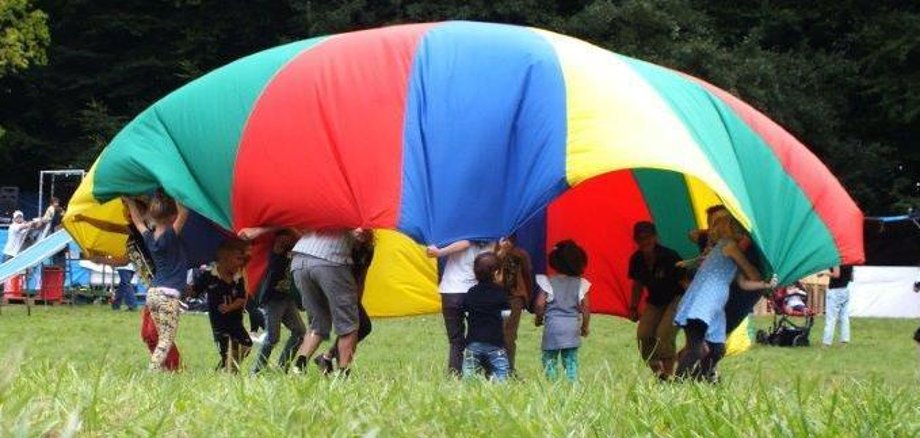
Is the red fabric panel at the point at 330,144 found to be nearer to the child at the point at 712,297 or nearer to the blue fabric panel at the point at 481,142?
the blue fabric panel at the point at 481,142

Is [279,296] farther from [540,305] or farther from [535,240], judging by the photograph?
[535,240]

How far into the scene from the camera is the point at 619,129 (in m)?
9.29

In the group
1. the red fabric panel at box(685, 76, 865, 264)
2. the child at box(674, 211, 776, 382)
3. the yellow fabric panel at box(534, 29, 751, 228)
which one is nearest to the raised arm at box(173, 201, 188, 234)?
the yellow fabric panel at box(534, 29, 751, 228)

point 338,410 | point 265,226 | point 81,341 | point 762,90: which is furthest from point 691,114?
point 762,90

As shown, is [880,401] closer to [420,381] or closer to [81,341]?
[420,381]

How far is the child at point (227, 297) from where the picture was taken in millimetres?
10914

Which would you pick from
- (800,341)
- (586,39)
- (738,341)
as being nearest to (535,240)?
(738,341)

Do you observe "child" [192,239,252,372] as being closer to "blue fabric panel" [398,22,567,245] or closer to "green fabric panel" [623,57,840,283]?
"blue fabric panel" [398,22,567,245]

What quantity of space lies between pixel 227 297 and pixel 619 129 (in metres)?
3.35

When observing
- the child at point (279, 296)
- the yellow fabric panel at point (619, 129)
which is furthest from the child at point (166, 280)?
the yellow fabric panel at point (619, 129)

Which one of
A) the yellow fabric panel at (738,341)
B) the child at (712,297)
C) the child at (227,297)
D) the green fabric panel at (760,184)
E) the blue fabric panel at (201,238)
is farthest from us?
the yellow fabric panel at (738,341)

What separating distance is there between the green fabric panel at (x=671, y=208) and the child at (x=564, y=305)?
1604 millimetres

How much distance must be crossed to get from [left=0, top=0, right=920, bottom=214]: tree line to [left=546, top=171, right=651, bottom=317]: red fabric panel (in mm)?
18397

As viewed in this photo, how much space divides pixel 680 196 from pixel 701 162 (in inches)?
117
